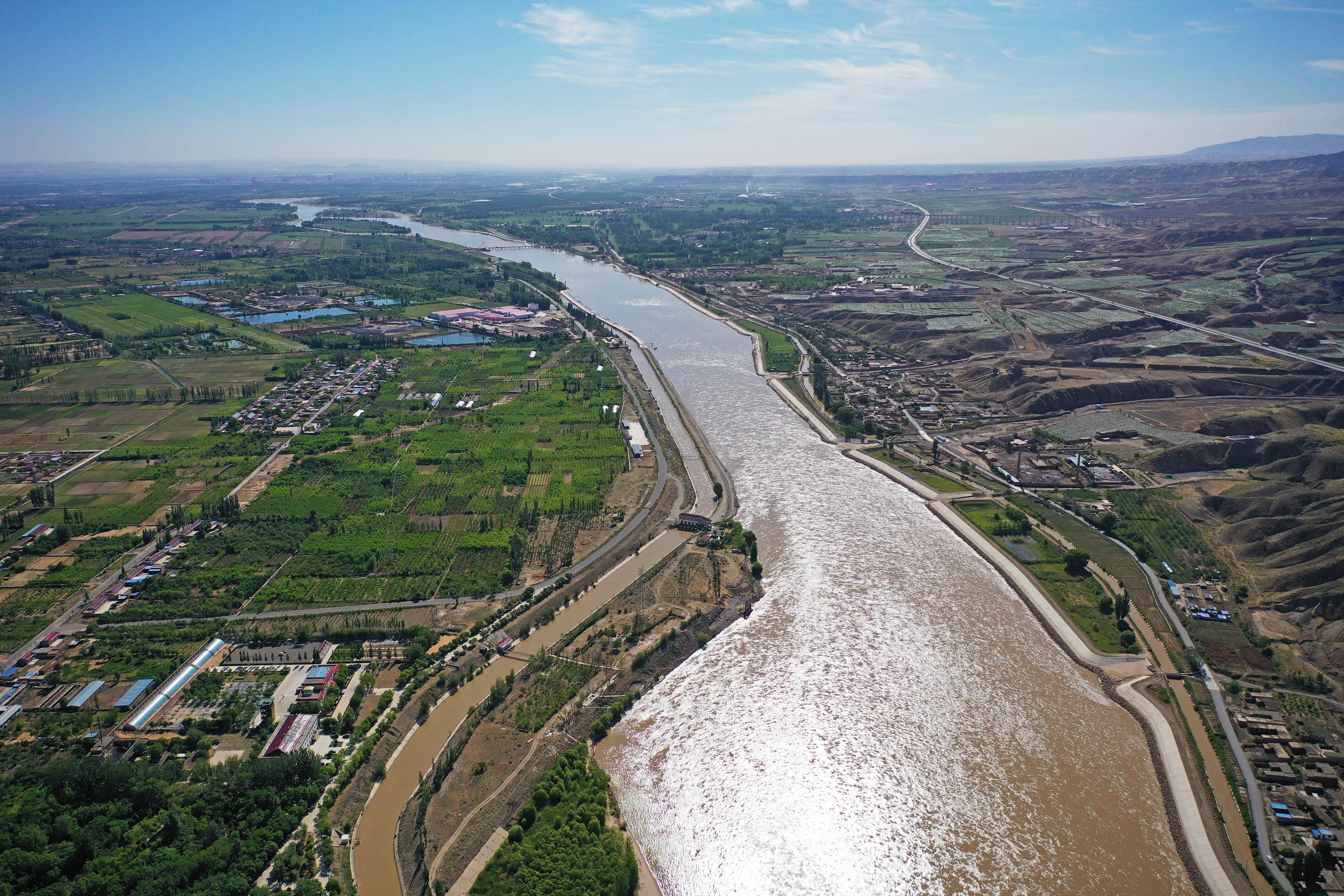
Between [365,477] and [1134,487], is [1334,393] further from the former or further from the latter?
[365,477]

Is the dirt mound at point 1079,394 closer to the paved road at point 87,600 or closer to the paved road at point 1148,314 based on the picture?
the paved road at point 1148,314

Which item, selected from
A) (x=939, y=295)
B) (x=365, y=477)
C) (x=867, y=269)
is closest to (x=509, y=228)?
(x=867, y=269)

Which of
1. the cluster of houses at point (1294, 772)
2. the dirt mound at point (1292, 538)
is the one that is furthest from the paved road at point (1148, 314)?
the cluster of houses at point (1294, 772)

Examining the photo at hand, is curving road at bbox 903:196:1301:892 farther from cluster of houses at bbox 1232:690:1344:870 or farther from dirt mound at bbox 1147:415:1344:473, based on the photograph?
dirt mound at bbox 1147:415:1344:473

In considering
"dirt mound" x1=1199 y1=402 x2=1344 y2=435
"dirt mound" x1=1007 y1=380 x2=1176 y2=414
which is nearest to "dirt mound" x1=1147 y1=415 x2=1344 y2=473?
"dirt mound" x1=1199 y1=402 x2=1344 y2=435

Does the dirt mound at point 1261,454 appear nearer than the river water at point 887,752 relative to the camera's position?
No

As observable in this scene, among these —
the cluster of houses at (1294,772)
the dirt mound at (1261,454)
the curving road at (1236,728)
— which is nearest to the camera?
the curving road at (1236,728)
